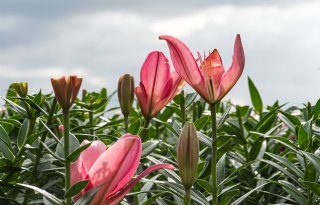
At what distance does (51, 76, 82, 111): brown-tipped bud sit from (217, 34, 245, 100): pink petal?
250 mm

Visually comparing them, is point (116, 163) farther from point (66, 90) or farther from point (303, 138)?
point (303, 138)

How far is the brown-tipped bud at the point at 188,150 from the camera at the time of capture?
873mm

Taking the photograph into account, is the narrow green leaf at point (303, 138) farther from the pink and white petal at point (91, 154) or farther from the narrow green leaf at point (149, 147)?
the pink and white petal at point (91, 154)

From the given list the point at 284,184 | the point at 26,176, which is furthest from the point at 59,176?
the point at 284,184

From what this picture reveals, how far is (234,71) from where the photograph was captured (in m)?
1.01

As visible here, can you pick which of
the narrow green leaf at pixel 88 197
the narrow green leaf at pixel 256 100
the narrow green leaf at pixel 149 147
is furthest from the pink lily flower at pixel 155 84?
the narrow green leaf at pixel 256 100

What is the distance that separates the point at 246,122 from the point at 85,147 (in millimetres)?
911

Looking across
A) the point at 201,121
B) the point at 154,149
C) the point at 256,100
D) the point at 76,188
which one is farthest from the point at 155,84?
the point at 256,100

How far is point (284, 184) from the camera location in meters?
1.15

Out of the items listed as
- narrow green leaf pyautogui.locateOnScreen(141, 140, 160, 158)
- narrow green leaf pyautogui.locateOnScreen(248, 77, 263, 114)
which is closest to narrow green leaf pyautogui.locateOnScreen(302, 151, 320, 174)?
narrow green leaf pyautogui.locateOnScreen(141, 140, 160, 158)

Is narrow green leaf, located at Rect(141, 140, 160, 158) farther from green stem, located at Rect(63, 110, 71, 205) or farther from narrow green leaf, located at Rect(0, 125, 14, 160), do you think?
narrow green leaf, located at Rect(0, 125, 14, 160)

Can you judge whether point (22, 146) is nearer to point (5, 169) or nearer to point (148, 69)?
point (5, 169)

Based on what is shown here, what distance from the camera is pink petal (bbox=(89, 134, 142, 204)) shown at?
846mm

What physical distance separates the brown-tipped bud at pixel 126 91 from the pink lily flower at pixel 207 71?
183 millimetres
